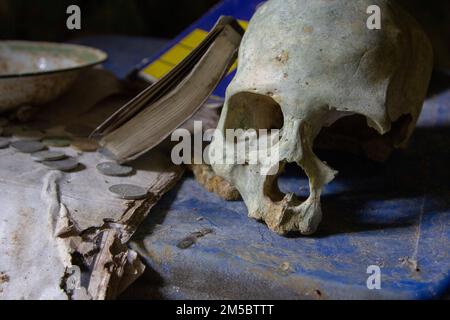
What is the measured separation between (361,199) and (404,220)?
0.14 metres

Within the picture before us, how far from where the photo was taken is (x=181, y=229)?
128cm

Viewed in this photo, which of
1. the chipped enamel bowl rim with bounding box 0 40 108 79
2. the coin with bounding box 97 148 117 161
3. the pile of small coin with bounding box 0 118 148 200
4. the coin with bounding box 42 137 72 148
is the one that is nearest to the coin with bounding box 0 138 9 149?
the pile of small coin with bounding box 0 118 148 200

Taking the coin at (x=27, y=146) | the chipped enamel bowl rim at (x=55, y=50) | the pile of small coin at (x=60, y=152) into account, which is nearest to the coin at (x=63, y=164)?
the pile of small coin at (x=60, y=152)

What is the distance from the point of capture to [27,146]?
5.32 feet

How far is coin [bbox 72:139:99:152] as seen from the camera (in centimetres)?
167

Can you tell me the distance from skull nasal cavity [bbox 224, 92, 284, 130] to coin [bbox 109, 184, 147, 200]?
0.87 ft

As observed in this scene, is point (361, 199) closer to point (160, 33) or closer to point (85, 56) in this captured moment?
point (85, 56)

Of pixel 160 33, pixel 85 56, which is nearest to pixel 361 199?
pixel 85 56

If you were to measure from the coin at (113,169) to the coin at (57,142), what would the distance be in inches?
7.9

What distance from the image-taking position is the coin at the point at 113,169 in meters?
1.51

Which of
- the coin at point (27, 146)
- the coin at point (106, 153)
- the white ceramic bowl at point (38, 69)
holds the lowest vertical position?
the coin at point (106, 153)

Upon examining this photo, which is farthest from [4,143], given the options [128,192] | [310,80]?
[310,80]

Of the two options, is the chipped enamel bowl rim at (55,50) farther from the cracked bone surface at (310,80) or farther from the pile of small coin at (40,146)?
the cracked bone surface at (310,80)
